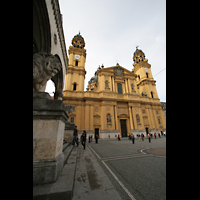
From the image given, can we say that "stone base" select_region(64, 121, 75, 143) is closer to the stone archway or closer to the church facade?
the stone archway

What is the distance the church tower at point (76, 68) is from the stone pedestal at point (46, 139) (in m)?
20.6

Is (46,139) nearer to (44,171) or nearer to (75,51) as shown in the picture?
(44,171)

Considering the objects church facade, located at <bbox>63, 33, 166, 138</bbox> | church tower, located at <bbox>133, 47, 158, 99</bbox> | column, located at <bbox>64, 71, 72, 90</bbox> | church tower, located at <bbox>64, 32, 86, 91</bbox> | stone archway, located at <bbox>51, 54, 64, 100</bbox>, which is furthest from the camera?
church tower, located at <bbox>133, 47, 158, 99</bbox>

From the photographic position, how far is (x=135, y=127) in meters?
22.5

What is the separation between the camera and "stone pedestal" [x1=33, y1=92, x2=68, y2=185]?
175cm

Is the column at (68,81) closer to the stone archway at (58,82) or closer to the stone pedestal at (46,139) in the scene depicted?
the stone archway at (58,82)

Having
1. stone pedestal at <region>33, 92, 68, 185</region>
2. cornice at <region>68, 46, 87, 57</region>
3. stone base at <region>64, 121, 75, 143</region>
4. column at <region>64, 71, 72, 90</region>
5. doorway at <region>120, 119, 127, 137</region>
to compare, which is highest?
cornice at <region>68, 46, 87, 57</region>

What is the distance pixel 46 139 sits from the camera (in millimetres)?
1936

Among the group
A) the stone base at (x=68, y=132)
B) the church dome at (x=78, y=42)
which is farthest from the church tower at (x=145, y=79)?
the stone base at (x=68, y=132)

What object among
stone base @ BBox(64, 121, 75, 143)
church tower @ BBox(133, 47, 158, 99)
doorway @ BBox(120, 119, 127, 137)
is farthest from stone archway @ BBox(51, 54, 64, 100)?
church tower @ BBox(133, 47, 158, 99)

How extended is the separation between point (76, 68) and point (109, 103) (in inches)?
474
